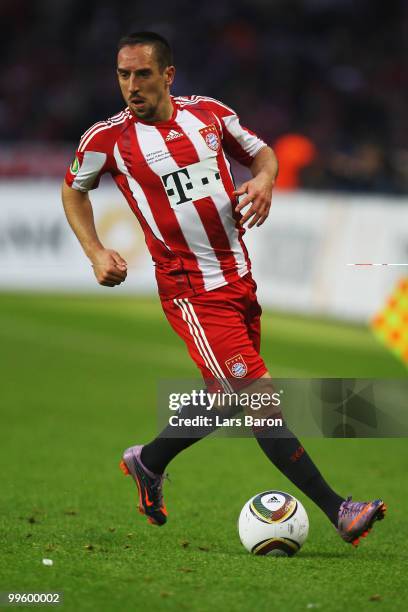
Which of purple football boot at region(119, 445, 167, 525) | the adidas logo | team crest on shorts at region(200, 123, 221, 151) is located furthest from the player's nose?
purple football boot at region(119, 445, 167, 525)

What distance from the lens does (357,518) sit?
5.50 metres

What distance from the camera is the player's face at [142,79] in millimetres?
5578

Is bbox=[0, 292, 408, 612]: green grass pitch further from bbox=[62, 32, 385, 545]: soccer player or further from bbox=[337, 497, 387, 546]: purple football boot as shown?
bbox=[62, 32, 385, 545]: soccer player

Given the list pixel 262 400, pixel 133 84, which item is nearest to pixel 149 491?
pixel 262 400

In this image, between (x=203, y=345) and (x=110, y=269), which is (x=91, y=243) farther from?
(x=203, y=345)

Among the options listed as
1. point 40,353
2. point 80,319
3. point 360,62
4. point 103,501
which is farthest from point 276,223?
point 103,501

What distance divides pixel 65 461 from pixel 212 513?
171 cm

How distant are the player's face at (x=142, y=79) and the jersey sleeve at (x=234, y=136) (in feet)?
1.12

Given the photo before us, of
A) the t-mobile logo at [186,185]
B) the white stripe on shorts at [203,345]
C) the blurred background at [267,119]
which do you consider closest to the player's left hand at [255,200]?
the t-mobile logo at [186,185]

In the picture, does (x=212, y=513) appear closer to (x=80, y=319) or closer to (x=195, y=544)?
(x=195, y=544)

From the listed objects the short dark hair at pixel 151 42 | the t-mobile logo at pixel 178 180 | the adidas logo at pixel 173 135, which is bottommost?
the t-mobile logo at pixel 178 180
